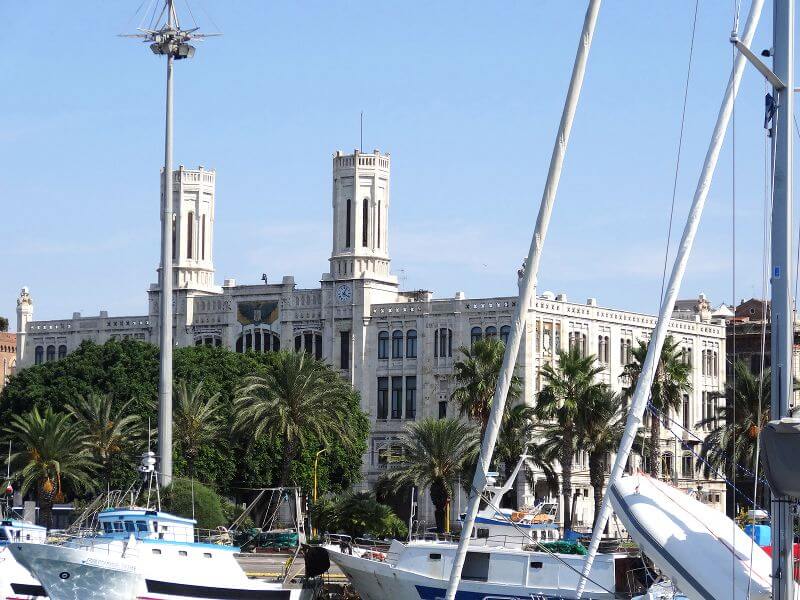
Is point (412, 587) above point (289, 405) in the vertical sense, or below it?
below

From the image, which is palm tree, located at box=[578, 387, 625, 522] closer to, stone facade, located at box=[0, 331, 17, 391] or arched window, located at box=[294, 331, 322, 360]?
arched window, located at box=[294, 331, 322, 360]

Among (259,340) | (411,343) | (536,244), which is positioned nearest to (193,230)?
(259,340)

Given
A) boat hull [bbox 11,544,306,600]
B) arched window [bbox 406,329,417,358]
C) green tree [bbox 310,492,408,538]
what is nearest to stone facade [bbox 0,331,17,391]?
arched window [bbox 406,329,417,358]

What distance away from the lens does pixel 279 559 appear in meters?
66.8

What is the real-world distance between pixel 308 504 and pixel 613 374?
26808 mm

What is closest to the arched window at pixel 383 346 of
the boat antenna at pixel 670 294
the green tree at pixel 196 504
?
the green tree at pixel 196 504

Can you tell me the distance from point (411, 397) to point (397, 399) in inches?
38.1

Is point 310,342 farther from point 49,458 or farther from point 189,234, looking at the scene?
point 49,458

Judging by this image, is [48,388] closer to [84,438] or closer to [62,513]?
[62,513]

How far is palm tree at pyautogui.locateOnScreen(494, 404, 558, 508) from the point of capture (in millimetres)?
81312

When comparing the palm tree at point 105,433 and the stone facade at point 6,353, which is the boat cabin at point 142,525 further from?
the stone facade at point 6,353

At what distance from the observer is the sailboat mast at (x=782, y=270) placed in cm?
2375

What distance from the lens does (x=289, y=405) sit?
82312 millimetres

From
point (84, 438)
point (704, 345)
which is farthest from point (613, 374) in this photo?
point (84, 438)
